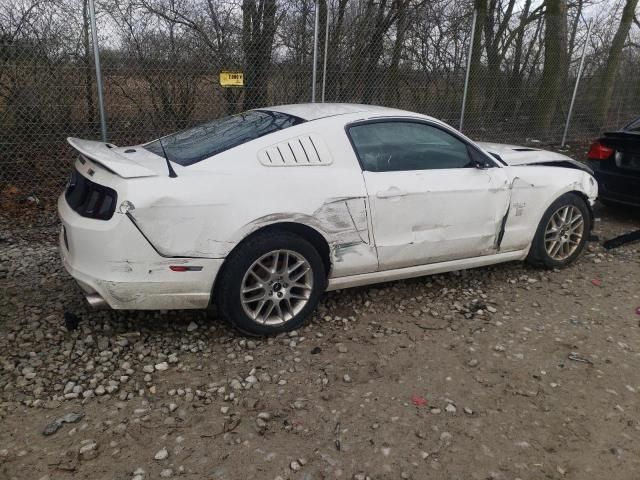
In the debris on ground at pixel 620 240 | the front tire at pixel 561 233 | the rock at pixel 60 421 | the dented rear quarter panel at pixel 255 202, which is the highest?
the dented rear quarter panel at pixel 255 202

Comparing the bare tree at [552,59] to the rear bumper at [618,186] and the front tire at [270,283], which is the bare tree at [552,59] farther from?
the front tire at [270,283]

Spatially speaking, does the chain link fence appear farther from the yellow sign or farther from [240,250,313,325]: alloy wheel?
[240,250,313,325]: alloy wheel

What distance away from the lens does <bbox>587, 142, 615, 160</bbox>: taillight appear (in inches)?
245

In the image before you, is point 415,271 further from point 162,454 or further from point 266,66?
point 266,66

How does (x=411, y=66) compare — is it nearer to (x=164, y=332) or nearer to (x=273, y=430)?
(x=164, y=332)

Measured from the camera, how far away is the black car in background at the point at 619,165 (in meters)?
5.93

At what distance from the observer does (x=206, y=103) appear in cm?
645

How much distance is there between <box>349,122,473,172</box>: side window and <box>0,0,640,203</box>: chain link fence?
334 centimetres

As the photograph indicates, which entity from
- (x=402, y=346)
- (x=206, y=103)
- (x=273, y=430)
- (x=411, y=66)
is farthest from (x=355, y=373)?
(x=411, y=66)

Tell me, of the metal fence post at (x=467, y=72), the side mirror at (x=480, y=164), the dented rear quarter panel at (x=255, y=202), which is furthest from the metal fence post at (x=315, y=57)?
the dented rear quarter panel at (x=255, y=202)

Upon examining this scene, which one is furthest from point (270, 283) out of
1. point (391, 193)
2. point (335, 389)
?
point (391, 193)

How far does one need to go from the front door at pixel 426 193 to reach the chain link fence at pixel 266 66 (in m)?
3.39

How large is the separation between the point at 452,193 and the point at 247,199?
160 centimetres

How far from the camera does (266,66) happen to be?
22.1ft
